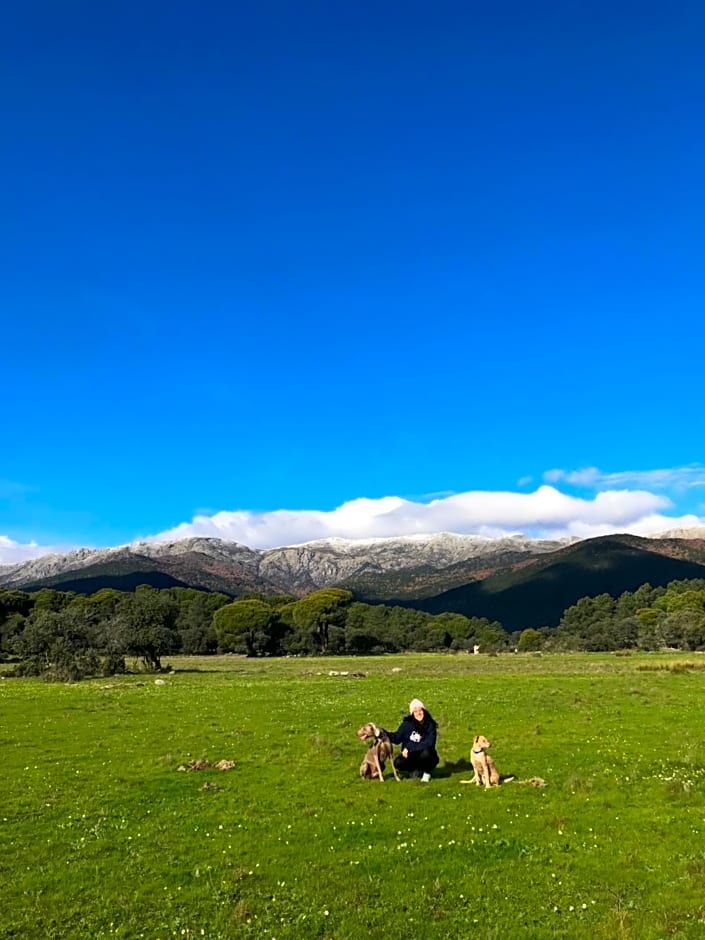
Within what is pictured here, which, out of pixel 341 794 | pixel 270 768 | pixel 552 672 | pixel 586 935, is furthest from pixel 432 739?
pixel 552 672

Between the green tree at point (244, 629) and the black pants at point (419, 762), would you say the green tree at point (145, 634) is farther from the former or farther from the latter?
the black pants at point (419, 762)

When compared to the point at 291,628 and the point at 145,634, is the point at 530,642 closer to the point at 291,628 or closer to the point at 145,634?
the point at 291,628

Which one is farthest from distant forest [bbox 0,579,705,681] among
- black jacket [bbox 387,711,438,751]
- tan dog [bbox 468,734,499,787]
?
tan dog [bbox 468,734,499,787]

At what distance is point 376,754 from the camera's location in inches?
779

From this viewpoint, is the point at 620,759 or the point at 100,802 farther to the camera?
the point at 620,759

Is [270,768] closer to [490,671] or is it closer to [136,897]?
[136,897]

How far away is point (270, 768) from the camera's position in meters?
20.9

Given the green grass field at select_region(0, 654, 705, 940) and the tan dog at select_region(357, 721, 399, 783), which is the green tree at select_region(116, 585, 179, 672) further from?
the tan dog at select_region(357, 721, 399, 783)

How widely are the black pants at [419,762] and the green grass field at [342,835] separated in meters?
0.53

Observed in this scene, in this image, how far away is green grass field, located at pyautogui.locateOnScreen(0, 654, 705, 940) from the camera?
1044 cm

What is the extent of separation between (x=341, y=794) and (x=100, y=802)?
611 centimetres

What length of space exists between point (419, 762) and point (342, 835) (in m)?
6.00

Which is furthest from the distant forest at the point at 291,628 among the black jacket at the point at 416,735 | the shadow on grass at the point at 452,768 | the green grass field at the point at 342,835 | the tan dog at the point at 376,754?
the black jacket at the point at 416,735

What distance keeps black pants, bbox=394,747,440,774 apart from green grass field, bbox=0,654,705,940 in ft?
1.73
